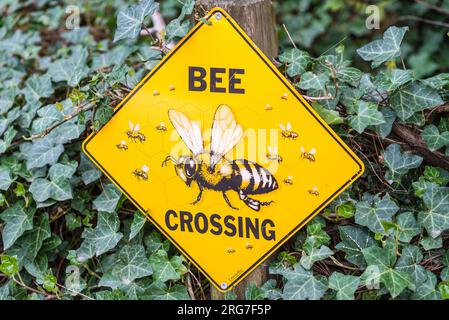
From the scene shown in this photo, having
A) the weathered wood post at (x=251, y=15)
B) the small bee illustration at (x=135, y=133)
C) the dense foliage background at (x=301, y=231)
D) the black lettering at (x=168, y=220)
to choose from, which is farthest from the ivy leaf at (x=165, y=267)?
the weathered wood post at (x=251, y=15)

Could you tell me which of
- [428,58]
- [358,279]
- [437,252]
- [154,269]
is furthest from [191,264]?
[428,58]

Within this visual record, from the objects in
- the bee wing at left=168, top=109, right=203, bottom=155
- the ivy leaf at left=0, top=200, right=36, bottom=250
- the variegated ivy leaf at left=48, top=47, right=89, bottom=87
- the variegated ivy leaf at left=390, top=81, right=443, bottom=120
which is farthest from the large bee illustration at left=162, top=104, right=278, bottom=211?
the variegated ivy leaf at left=48, top=47, right=89, bottom=87

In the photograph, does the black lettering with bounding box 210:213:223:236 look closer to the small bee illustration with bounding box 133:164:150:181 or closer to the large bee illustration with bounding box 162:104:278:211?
the large bee illustration with bounding box 162:104:278:211

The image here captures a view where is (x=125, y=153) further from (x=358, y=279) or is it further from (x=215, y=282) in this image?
(x=358, y=279)

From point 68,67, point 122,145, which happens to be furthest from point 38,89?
point 122,145

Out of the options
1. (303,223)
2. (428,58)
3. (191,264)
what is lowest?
(428,58)
